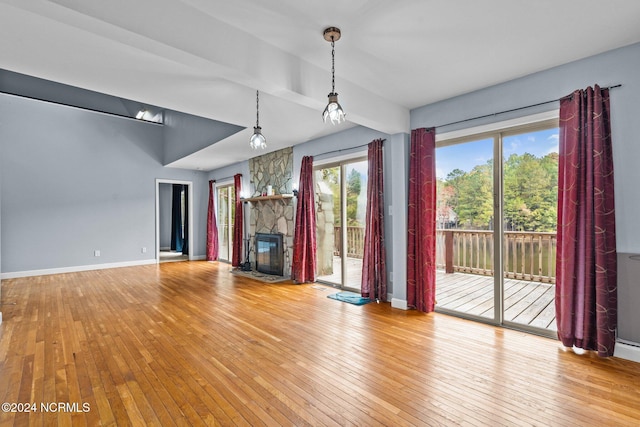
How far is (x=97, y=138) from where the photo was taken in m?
7.45

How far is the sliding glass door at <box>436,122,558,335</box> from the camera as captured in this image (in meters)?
3.33

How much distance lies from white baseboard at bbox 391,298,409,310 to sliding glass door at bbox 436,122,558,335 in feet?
1.43

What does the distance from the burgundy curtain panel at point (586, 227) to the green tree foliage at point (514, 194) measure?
311mm

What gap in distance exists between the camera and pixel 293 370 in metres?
2.56

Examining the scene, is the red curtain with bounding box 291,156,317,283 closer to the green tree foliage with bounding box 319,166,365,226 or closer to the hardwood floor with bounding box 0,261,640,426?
the green tree foliage with bounding box 319,166,365,226

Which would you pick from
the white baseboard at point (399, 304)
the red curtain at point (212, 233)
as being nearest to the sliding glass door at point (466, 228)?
the white baseboard at point (399, 304)

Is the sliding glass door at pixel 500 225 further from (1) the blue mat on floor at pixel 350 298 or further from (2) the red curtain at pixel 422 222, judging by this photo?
(1) the blue mat on floor at pixel 350 298

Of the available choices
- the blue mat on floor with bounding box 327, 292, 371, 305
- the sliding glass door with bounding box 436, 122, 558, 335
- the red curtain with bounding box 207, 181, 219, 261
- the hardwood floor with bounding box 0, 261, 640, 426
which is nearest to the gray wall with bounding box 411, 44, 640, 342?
the sliding glass door with bounding box 436, 122, 558, 335

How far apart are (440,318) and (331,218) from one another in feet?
8.59

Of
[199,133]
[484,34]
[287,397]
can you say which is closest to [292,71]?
[484,34]

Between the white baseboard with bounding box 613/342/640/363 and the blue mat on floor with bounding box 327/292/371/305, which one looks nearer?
the white baseboard with bounding box 613/342/640/363

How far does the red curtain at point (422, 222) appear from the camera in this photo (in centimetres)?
393

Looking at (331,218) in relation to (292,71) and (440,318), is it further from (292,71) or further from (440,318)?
(292,71)

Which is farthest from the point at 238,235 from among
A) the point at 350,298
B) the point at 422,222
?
the point at 422,222
